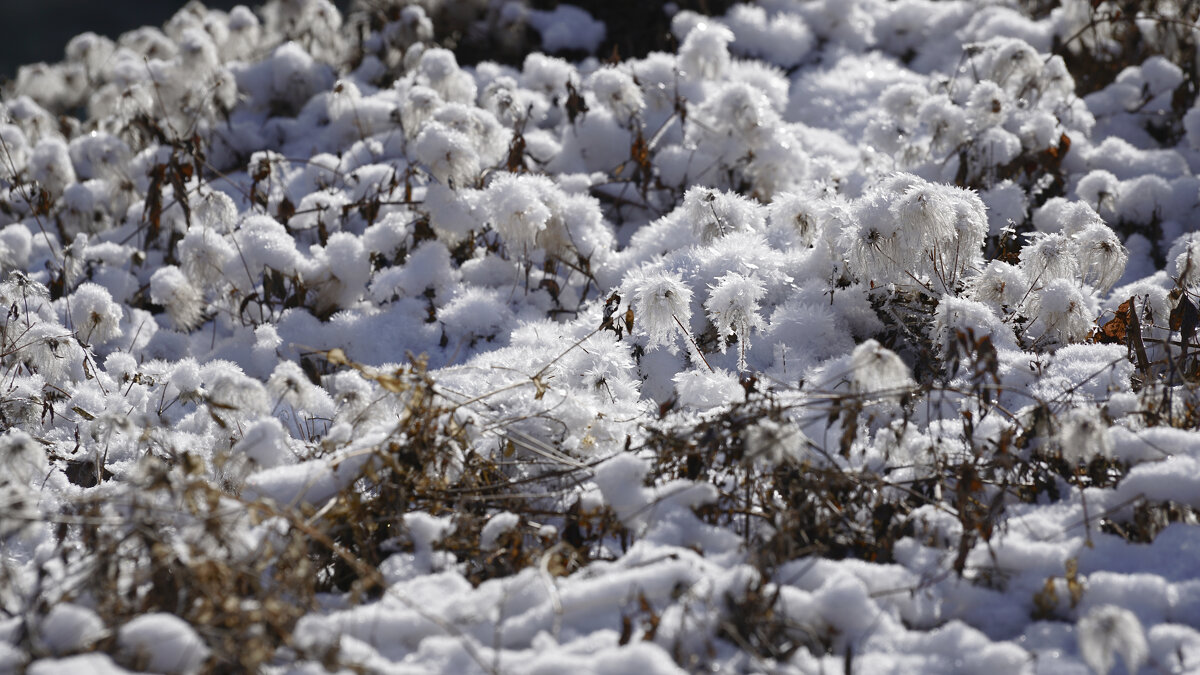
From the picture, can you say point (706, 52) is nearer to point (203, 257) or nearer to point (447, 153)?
point (447, 153)

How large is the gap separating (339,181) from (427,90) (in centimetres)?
66

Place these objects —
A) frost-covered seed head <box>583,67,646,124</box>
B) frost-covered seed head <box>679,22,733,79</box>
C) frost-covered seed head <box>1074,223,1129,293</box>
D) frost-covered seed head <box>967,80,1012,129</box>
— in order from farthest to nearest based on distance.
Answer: frost-covered seed head <box>679,22,733,79</box>
frost-covered seed head <box>583,67,646,124</box>
frost-covered seed head <box>967,80,1012,129</box>
frost-covered seed head <box>1074,223,1129,293</box>

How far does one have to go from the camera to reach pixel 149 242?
382 centimetres

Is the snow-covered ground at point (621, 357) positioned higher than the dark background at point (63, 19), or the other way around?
the dark background at point (63, 19)

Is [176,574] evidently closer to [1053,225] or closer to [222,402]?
[222,402]

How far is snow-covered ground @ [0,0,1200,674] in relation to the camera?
5.63 feet

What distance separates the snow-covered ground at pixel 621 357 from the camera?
1.72 m

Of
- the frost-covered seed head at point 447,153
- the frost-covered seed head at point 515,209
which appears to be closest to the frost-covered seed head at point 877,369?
the frost-covered seed head at point 515,209

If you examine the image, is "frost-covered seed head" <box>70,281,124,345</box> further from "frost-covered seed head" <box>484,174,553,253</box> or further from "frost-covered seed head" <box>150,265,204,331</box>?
"frost-covered seed head" <box>484,174,553,253</box>

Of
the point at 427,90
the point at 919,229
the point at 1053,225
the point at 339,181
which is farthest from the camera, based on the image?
the point at 339,181

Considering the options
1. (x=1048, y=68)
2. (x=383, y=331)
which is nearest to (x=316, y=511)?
(x=383, y=331)

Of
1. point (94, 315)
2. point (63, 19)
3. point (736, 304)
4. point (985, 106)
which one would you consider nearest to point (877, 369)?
point (736, 304)

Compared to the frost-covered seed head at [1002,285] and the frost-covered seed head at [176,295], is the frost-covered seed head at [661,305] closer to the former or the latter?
the frost-covered seed head at [1002,285]

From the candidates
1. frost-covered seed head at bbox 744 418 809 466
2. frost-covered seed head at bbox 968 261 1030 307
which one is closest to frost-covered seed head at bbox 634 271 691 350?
frost-covered seed head at bbox 744 418 809 466
